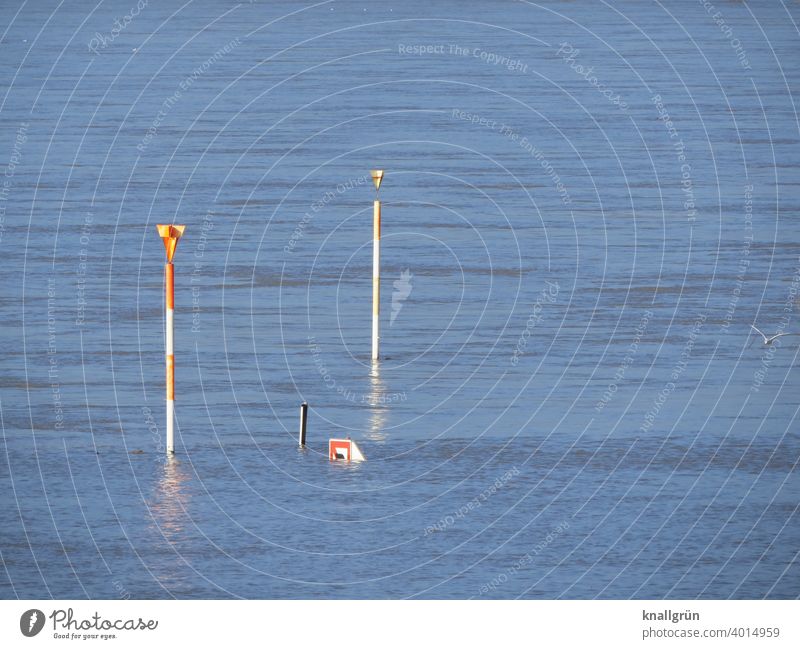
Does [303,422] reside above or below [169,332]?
below

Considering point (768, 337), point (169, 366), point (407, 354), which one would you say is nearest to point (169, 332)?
point (169, 366)

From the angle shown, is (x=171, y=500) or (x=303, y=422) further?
(x=303, y=422)

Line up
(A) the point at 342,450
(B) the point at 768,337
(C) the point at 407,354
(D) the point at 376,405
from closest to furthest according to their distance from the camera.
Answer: (A) the point at 342,450 → (D) the point at 376,405 → (C) the point at 407,354 → (B) the point at 768,337

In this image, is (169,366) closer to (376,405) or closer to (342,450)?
(342,450)

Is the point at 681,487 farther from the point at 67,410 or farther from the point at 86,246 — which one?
the point at 86,246

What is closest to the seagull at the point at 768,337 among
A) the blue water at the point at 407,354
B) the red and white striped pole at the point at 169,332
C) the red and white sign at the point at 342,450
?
the blue water at the point at 407,354

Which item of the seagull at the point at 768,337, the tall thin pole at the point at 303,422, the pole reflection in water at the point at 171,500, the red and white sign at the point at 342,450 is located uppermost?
the seagull at the point at 768,337

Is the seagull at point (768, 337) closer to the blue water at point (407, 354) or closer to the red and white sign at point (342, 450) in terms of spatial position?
the blue water at point (407, 354)

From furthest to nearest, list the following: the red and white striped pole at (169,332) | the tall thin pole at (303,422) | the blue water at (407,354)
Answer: the tall thin pole at (303,422), the red and white striped pole at (169,332), the blue water at (407,354)

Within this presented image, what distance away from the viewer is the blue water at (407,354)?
19.3 metres

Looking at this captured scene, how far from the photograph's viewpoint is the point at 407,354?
29328mm

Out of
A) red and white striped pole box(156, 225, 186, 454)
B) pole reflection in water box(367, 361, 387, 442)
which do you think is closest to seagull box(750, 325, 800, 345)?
pole reflection in water box(367, 361, 387, 442)

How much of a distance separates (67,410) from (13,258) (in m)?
13.8

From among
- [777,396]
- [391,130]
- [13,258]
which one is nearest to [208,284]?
[13,258]
